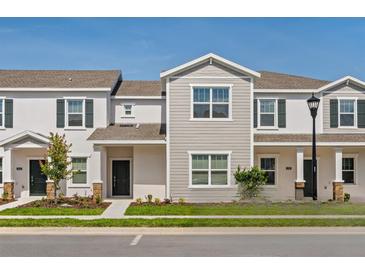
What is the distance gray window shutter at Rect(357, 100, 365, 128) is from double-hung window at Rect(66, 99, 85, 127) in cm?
1435

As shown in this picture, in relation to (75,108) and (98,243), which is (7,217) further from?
(75,108)

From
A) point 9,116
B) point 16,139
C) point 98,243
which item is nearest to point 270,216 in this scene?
point 98,243

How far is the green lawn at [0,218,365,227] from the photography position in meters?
13.8

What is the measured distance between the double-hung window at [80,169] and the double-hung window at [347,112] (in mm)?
13554

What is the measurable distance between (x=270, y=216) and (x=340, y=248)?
206 inches

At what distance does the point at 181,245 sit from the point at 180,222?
3.25 metres

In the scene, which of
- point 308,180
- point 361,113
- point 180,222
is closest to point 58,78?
point 180,222

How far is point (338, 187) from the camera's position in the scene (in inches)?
837

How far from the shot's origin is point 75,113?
23.2 metres

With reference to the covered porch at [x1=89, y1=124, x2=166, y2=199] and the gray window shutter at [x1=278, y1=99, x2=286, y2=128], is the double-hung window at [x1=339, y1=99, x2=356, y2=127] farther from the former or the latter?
the covered porch at [x1=89, y1=124, x2=166, y2=199]

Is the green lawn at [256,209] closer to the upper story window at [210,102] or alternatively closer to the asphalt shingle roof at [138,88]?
the upper story window at [210,102]

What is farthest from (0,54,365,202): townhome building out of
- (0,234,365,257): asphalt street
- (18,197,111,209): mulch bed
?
(0,234,365,257): asphalt street

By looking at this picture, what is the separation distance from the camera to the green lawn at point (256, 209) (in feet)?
53.5

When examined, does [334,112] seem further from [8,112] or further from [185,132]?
[8,112]
